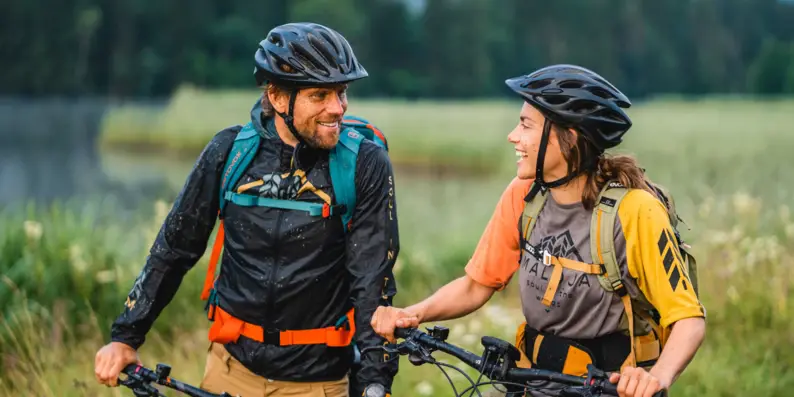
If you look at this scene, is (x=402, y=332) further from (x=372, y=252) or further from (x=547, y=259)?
(x=547, y=259)

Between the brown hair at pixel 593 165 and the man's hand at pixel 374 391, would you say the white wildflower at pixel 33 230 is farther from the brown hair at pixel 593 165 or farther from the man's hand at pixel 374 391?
the brown hair at pixel 593 165

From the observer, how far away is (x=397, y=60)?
59250mm

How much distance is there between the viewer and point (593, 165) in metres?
3.63

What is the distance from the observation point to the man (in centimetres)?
396

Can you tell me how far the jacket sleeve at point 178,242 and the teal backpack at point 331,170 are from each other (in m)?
0.06

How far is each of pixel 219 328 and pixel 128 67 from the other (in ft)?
190

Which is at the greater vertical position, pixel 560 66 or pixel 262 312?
pixel 560 66

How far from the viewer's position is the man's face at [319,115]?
13.0ft

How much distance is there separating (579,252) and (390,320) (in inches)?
29.5

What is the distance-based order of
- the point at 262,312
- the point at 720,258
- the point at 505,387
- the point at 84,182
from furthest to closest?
the point at 84,182, the point at 720,258, the point at 262,312, the point at 505,387

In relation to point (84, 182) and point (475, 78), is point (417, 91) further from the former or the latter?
point (84, 182)

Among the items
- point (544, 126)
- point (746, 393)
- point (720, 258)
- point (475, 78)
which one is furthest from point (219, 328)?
point (475, 78)

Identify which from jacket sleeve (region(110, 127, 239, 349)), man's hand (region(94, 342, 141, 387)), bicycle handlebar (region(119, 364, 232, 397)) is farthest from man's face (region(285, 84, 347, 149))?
man's hand (region(94, 342, 141, 387))

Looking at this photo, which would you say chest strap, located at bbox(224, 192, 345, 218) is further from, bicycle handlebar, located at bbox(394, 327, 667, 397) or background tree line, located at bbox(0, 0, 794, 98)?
background tree line, located at bbox(0, 0, 794, 98)
